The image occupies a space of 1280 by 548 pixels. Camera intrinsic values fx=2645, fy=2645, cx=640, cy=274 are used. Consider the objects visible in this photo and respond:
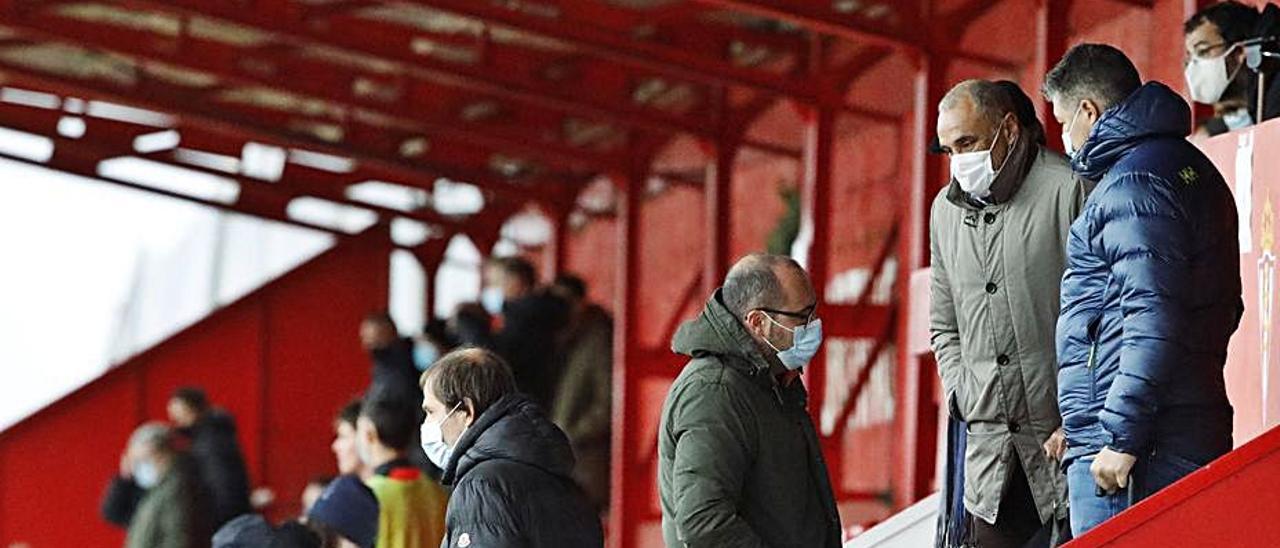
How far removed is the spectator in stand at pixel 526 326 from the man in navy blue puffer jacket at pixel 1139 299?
8190 mm

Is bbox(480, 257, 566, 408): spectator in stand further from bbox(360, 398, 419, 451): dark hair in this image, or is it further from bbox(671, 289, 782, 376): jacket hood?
bbox(671, 289, 782, 376): jacket hood

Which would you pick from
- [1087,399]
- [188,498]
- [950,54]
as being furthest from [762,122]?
[1087,399]

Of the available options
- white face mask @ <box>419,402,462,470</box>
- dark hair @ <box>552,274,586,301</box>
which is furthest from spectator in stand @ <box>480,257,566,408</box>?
white face mask @ <box>419,402,462,470</box>

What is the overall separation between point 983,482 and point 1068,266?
0.66 meters

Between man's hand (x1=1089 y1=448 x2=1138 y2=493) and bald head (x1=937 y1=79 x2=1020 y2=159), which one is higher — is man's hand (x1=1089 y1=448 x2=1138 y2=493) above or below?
below

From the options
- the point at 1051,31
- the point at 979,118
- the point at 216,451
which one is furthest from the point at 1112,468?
the point at 216,451

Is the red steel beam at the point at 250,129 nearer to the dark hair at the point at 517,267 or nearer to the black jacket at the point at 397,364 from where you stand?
the black jacket at the point at 397,364

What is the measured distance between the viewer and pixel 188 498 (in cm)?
1278

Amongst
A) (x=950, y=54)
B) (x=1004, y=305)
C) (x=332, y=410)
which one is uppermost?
(x=950, y=54)

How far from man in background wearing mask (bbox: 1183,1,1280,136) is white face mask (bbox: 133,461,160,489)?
258 inches

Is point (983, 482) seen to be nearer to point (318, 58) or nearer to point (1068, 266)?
point (1068, 266)

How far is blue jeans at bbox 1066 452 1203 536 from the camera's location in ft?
18.5

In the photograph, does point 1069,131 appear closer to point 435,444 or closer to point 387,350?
point 435,444

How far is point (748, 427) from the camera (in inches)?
225
